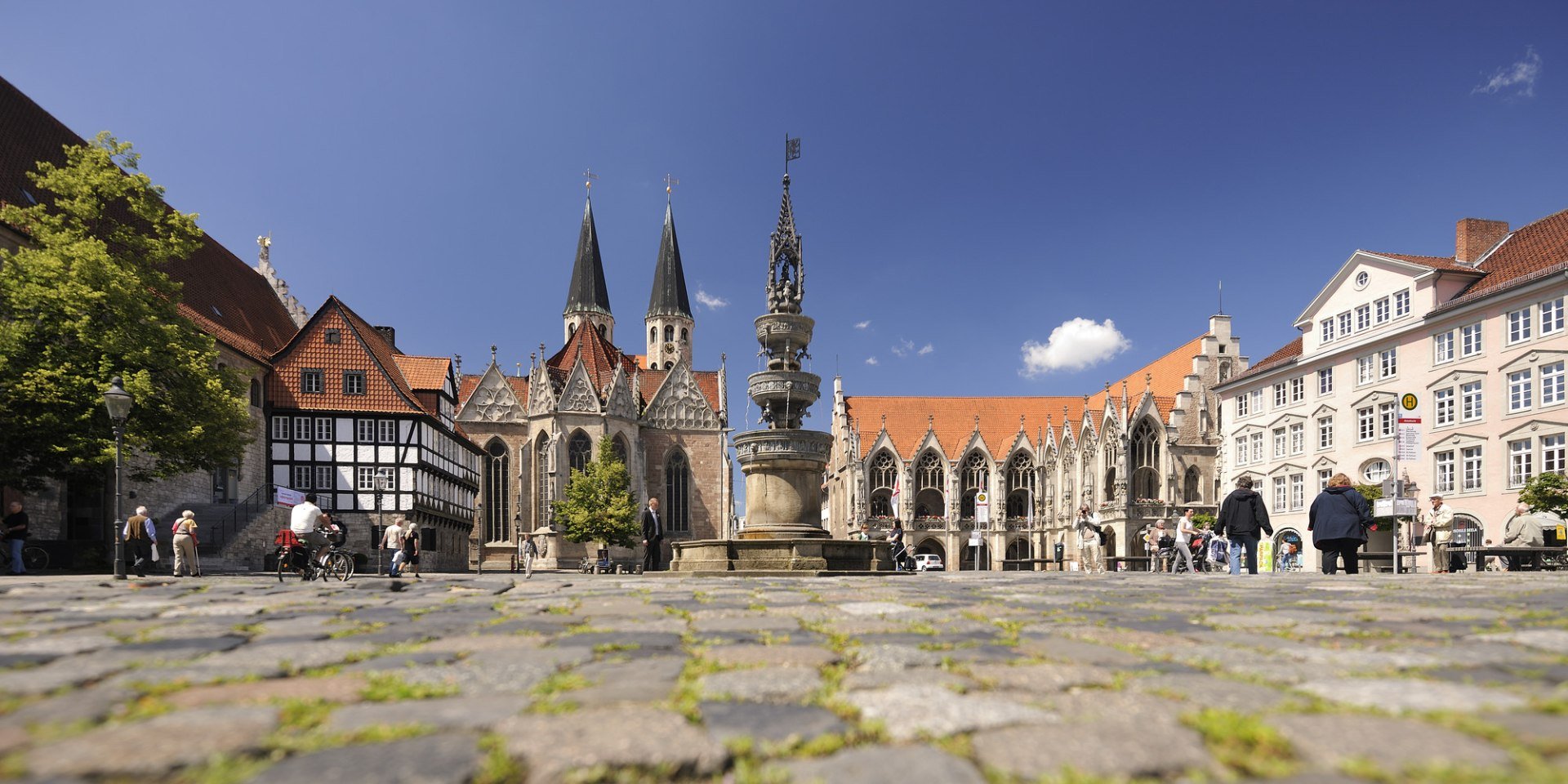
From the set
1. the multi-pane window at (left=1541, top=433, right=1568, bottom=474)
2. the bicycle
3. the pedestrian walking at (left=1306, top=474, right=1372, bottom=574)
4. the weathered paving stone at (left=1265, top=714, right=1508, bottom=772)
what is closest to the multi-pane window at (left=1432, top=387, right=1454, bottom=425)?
the multi-pane window at (left=1541, top=433, right=1568, bottom=474)

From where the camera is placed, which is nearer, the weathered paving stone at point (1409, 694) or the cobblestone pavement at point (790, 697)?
the cobblestone pavement at point (790, 697)

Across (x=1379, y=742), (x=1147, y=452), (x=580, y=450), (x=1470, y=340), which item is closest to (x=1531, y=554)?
(x=1470, y=340)

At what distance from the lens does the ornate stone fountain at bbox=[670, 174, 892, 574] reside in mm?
16797

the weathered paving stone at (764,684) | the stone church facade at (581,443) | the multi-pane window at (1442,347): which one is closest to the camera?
the weathered paving stone at (764,684)

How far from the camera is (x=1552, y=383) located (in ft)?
101

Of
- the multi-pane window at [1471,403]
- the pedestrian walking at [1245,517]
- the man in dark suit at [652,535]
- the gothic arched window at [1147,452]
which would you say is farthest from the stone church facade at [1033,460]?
the pedestrian walking at [1245,517]

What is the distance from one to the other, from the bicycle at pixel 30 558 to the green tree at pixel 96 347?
152cm

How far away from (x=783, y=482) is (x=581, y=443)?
41.8 m

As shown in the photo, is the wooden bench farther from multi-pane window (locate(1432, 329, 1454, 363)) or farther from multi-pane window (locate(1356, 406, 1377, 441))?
multi-pane window (locate(1356, 406, 1377, 441))

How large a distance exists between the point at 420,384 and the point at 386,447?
7111 mm

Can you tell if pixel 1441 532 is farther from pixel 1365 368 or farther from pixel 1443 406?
pixel 1365 368

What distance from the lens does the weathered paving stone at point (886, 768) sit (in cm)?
252

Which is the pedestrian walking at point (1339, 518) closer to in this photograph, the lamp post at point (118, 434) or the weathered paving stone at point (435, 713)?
the weathered paving stone at point (435, 713)

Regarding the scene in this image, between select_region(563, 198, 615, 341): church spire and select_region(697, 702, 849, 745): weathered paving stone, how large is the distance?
79688 millimetres
